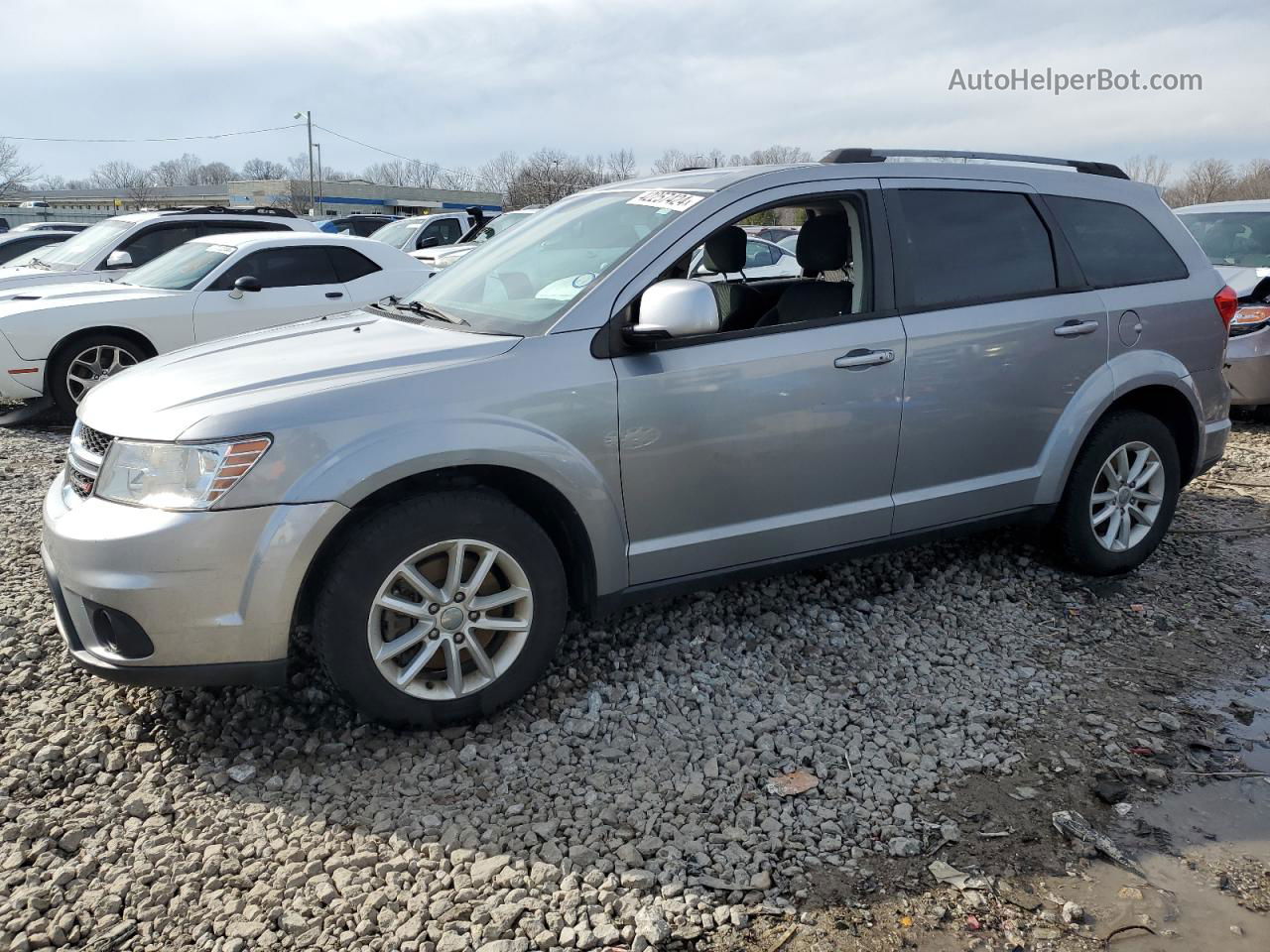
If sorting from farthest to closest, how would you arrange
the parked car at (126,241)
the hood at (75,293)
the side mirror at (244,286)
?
the parked car at (126,241), the side mirror at (244,286), the hood at (75,293)

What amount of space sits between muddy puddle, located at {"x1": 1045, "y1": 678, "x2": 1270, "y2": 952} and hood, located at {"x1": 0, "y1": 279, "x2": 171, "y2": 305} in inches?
321

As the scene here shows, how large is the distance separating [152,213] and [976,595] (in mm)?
9832

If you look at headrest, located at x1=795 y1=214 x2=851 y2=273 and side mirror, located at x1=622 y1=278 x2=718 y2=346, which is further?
headrest, located at x1=795 y1=214 x2=851 y2=273

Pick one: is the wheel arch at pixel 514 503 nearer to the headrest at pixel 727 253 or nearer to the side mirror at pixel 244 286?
the headrest at pixel 727 253

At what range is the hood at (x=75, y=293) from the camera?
27.4 ft

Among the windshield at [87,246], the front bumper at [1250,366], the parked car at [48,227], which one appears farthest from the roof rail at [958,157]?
the parked car at [48,227]

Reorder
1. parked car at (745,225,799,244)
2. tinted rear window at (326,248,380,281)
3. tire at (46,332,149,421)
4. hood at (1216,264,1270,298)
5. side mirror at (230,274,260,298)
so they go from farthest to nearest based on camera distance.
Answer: tinted rear window at (326,248,380,281) → side mirror at (230,274,260,298) → tire at (46,332,149,421) → hood at (1216,264,1270,298) → parked car at (745,225,799,244)

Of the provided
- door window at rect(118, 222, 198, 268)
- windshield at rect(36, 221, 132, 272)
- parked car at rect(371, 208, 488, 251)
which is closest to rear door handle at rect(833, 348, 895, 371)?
door window at rect(118, 222, 198, 268)

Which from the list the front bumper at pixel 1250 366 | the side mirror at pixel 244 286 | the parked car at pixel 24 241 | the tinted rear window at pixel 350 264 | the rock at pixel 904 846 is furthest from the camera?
the parked car at pixel 24 241

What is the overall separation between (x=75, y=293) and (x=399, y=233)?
9968mm

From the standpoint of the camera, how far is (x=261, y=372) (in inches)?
130

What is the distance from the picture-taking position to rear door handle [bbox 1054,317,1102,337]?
4.34 m

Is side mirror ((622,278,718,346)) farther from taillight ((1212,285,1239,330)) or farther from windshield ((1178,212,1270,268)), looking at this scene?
windshield ((1178,212,1270,268))

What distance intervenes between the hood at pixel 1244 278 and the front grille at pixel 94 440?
798cm
